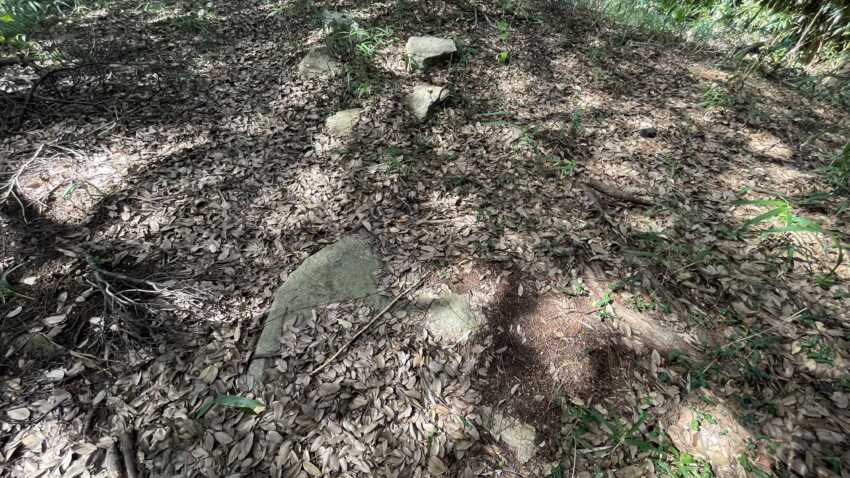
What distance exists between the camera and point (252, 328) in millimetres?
2621

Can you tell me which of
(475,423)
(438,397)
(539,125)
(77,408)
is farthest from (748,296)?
(77,408)

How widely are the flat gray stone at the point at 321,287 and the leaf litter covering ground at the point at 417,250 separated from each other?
140 mm

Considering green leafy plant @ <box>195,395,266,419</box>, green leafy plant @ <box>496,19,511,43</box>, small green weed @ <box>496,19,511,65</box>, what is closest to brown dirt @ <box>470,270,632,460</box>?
green leafy plant @ <box>195,395,266,419</box>

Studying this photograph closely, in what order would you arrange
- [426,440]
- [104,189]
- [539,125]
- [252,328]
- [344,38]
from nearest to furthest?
[426,440] < [252,328] < [104,189] < [539,125] < [344,38]

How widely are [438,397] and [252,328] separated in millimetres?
1430

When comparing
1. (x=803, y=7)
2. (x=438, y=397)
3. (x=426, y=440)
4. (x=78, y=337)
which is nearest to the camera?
(x=426, y=440)

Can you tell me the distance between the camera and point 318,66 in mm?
4883

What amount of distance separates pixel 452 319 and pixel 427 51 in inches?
153

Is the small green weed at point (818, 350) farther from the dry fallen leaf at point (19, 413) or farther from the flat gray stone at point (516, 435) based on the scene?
the dry fallen leaf at point (19, 413)

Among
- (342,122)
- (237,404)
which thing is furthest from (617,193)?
(237,404)

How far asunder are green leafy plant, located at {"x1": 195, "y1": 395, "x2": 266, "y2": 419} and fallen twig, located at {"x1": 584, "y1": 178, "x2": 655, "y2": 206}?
3243 mm

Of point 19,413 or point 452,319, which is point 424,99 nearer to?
point 452,319

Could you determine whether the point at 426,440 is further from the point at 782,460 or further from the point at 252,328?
the point at 782,460

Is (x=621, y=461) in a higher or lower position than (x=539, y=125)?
lower
